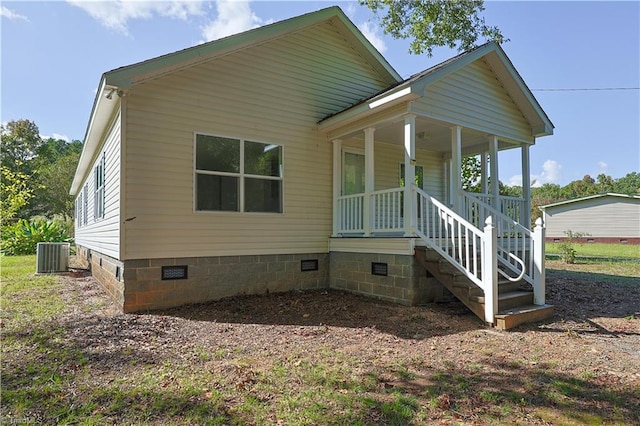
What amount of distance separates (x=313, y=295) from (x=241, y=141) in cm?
335

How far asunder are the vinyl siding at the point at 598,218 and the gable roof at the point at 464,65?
23.8 metres

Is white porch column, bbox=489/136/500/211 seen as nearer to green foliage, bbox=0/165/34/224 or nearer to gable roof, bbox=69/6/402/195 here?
gable roof, bbox=69/6/402/195

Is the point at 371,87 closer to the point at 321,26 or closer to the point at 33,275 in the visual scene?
the point at 321,26

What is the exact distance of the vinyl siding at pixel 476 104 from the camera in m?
6.96

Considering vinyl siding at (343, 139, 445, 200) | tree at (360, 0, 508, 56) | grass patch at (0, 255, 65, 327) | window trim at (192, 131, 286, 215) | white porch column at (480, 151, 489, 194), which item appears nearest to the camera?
grass patch at (0, 255, 65, 327)

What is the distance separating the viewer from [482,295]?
557 centimetres

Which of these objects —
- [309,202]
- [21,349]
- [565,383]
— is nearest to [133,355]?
[21,349]

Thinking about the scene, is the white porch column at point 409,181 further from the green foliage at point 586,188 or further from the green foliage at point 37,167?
the green foliage at point 586,188

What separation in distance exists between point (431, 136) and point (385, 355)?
626 cm

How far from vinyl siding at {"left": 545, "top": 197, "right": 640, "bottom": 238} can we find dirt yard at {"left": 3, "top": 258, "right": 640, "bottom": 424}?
82.6ft

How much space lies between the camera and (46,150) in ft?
129

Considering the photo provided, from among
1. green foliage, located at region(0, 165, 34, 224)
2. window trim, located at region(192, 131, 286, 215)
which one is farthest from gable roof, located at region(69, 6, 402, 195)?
green foliage, located at region(0, 165, 34, 224)

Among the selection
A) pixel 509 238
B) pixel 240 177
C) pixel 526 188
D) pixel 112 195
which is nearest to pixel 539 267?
pixel 509 238

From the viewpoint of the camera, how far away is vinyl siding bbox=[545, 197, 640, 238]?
26016mm
